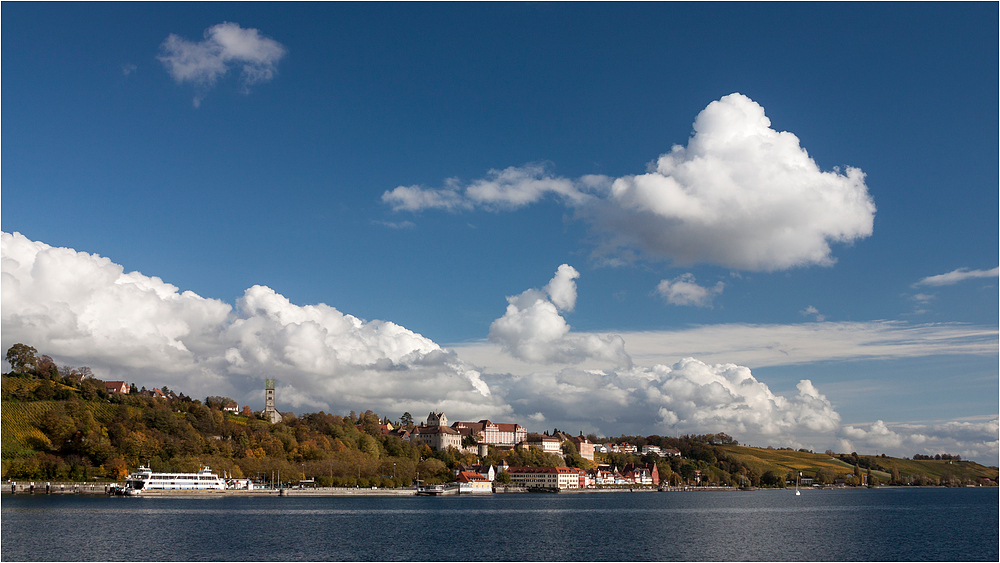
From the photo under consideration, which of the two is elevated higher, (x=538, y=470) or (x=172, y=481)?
(x=172, y=481)

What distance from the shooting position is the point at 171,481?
124 meters

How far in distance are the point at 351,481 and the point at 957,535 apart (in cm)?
10690

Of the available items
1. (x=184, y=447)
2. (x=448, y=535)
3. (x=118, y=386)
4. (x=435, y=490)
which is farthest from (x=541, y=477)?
(x=448, y=535)

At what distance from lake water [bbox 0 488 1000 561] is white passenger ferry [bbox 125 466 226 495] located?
58.3ft

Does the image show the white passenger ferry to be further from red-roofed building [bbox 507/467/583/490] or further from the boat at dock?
red-roofed building [bbox 507/467/583/490]

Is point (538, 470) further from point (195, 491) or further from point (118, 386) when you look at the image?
point (118, 386)

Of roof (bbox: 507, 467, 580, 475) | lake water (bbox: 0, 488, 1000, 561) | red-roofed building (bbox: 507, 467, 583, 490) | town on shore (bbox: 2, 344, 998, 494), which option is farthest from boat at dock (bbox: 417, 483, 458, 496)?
lake water (bbox: 0, 488, 1000, 561)

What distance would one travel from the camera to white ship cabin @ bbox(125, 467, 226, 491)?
12012cm

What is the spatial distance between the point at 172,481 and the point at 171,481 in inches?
6.6

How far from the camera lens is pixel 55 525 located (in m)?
67.5

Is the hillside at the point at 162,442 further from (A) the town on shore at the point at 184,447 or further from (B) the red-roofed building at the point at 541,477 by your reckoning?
(B) the red-roofed building at the point at 541,477

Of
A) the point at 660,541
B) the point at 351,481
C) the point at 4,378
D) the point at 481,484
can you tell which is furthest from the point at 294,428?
the point at 660,541

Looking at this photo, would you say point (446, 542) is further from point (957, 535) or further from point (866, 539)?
point (957, 535)

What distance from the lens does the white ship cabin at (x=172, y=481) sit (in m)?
120
